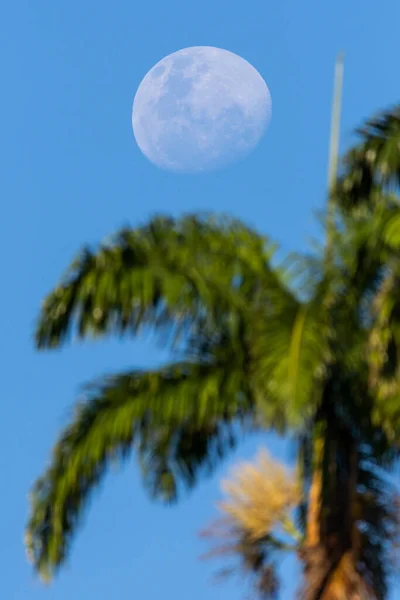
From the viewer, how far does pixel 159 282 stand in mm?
11570

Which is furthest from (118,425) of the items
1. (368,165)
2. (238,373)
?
(368,165)

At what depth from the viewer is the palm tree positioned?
11.1 meters

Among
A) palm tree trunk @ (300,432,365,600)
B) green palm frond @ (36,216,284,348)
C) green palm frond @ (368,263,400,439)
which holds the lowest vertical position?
palm tree trunk @ (300,432,365,600)

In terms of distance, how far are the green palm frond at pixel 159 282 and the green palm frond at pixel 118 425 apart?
1.54 feet

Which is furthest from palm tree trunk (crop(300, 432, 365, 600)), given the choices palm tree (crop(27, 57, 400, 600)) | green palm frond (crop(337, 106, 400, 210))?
green palm frond (crop(337, 106, 400, 210))

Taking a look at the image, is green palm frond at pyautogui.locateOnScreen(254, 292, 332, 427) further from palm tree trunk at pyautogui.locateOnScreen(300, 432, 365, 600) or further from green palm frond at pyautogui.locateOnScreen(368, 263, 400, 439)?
palm tree trunk at pyautogui.locateOnScreen(300, 432, 365, 600)

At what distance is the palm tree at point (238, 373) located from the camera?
436 inches

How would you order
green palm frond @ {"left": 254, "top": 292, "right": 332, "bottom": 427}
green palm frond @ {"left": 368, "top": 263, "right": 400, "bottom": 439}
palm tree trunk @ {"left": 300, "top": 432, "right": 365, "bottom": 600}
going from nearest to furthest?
green palm frond @ {"left": 254, "top": 292, "right": 332, "bottom": 427} < green palm frond @ {"left": 368, "top": 263, "right": 400, "bottom": 439} < palm tree trunk @ {"left": 300, "top": 432, "right": 365, "bottom": 600}

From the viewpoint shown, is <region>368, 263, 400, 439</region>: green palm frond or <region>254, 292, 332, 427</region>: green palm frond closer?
<region>254, 292, 332, 427</region>: green palm frond

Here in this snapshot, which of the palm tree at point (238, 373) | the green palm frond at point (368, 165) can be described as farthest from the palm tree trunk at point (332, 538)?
the green palm frond at point (368, 165)

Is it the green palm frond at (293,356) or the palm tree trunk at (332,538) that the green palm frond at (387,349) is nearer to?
the green palm frond at (293,356)

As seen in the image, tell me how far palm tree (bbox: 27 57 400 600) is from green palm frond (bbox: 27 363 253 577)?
0.01m

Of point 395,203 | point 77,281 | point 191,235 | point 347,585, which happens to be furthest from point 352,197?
point 347,585

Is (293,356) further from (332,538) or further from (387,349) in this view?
(332,538)
